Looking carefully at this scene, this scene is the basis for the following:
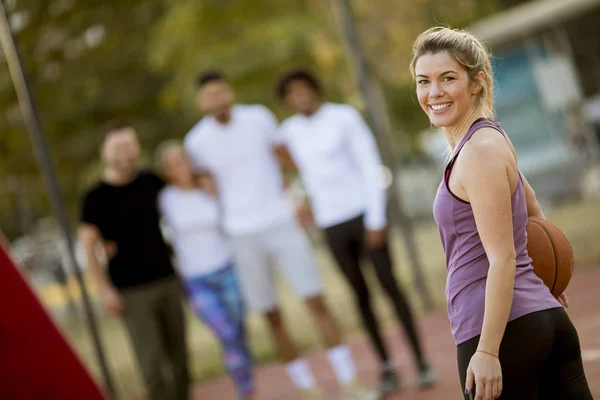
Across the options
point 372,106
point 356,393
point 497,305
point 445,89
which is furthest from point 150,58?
point 497,305

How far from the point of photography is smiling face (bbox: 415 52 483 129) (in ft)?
10.2

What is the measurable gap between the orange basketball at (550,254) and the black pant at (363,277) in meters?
3.87

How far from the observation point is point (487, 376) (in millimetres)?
2867

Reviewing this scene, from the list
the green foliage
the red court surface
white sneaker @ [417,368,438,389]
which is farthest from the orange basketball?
the green foliage

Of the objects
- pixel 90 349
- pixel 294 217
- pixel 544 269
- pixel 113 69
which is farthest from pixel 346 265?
pixel 90 349

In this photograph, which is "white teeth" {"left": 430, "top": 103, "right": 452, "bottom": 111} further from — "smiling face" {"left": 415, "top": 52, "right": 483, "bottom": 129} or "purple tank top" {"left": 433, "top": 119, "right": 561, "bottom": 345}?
"purple tank top" {"left": 433, "top": 119, "right": 561, "bottom": 345}

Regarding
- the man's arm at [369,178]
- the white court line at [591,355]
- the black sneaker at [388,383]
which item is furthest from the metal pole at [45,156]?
the white court line at [591,355]

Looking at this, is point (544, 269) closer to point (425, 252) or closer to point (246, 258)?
point (246, 258)

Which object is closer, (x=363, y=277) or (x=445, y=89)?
(x=445, y=89)

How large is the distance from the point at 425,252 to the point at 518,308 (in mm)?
15225

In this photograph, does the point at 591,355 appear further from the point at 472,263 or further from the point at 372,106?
the point at 372,106

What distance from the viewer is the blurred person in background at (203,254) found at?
7555 mm

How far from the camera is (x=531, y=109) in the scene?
56.3 feet

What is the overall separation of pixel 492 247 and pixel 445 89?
0.53m
